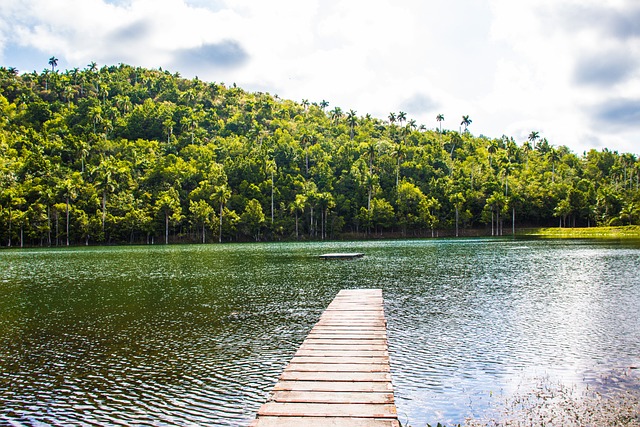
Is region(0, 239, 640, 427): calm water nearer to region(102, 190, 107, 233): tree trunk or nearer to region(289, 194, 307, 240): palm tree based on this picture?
region(102, 190, 107, 233): tree trunk

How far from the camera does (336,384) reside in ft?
38.4

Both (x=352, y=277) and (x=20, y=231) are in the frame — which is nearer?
(x=352, y=277)

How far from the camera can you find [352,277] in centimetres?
4044

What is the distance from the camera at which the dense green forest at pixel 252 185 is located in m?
125

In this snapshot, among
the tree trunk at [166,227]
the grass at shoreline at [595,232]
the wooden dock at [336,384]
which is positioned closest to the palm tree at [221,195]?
the tree trunk at [166,227]

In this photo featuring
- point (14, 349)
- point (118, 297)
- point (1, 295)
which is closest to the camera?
point (14, 349)

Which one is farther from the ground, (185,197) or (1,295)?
(185,197)

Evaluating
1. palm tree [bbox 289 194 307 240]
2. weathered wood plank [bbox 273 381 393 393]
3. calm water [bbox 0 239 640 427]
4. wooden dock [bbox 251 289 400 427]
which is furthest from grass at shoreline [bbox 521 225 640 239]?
weathered wood plank [bbox 273 381 393 393]

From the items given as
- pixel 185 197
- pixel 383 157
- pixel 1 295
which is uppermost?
pixel 383 157

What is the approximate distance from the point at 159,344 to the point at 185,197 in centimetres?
13007

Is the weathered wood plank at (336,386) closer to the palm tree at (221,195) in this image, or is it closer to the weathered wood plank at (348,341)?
the weathered wood plank at (348,341)

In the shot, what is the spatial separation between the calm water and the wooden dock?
929 mm

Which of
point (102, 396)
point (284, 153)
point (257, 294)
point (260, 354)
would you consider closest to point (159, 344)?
point (260, 354)

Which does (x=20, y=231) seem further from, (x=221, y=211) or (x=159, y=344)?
(x=159, y=344)
